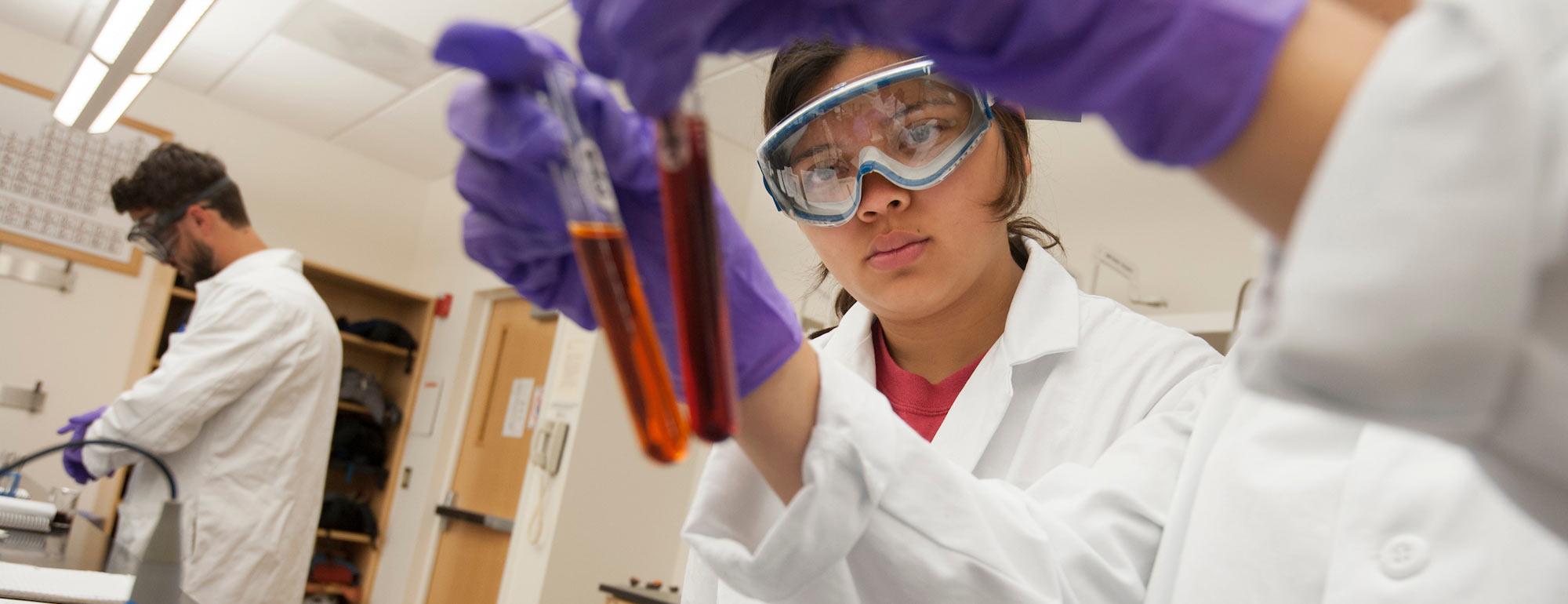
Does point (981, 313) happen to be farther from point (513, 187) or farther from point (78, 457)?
point (78, 457)

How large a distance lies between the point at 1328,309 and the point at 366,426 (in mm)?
5810

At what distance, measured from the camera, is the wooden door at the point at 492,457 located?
5.02 m

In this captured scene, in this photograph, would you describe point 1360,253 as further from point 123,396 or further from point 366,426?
point 366,426

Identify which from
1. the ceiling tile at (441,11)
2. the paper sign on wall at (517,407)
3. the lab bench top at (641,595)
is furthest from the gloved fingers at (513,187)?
the paper sign on wall at (517,407)

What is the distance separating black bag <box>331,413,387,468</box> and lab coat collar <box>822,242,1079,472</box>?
4796 mm

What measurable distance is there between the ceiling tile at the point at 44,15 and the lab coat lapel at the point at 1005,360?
4874 millimetres

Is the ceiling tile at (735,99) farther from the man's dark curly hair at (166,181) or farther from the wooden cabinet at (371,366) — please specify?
the wooden cabinet at (371,366)

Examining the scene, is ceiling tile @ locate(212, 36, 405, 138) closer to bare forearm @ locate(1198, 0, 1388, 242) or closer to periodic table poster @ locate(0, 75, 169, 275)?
periodic table poster @ locate(0, 75, 169, 275)

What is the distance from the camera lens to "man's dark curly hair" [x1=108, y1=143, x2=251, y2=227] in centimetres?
302

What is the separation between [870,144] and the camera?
110 cm

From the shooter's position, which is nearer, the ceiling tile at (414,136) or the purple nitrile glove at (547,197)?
the purple nitrile glove at (547,197)

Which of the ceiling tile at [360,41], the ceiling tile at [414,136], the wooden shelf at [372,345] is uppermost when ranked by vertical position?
the ceiling tile at [360,41]

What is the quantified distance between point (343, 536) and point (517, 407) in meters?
1.15

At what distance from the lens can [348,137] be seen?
5.42 meters
